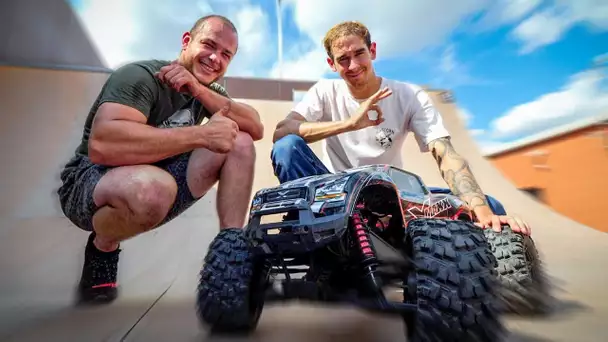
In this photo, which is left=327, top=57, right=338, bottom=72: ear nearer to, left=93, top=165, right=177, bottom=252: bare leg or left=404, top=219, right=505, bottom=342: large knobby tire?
left=93, top=165, right=177, bottom=252: bare leg

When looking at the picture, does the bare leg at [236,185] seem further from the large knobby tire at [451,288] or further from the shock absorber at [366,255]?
the large knobby tire at [451,288]

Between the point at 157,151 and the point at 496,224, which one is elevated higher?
the point at 157,151

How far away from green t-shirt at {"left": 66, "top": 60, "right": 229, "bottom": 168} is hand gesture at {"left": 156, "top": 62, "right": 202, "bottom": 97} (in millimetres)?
88

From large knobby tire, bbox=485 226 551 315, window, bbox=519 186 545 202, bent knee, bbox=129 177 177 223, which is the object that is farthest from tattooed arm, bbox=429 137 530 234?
window, bbox=519 186 545 202

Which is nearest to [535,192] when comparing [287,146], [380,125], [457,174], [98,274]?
[457,174]

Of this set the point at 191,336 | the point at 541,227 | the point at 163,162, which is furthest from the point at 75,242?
the point at 541,227

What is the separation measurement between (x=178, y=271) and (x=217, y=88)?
932 mm

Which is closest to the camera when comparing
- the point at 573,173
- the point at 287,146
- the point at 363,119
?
the point at 287,146

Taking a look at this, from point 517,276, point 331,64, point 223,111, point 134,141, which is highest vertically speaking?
point 331,64

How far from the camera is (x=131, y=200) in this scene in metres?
1.41

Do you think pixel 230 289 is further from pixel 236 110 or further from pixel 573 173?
pixel 573 173

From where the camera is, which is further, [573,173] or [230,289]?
[573,173]

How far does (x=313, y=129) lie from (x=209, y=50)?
0.51 meters

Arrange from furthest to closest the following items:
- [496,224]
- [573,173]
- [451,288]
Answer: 1. [573,173]
2. [496,224]
3. [451,288]
